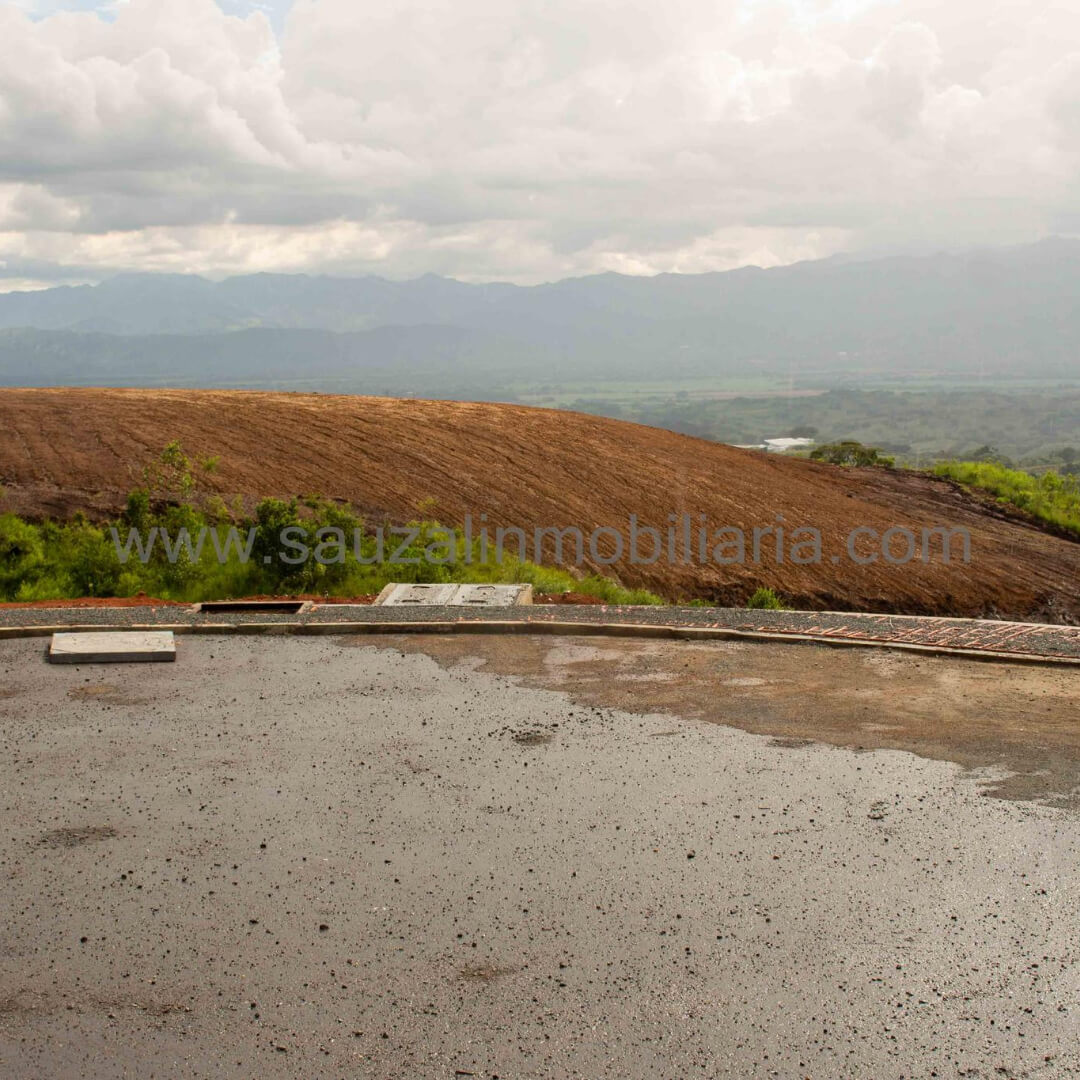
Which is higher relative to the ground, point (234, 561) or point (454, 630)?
point (234, 561)

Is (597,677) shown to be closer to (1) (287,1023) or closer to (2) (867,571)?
(1) (287,1023)

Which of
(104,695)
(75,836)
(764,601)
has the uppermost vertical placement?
(104,695)

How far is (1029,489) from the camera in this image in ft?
106

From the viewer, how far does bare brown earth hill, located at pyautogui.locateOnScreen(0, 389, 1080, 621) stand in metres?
21.8

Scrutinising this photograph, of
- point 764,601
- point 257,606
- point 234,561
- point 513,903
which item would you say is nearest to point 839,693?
point 513,903

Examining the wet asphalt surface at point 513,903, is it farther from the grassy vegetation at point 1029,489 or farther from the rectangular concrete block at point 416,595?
the grassy vegetation at point 1029,489

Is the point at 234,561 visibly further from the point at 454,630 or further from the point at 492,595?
the point at 454,630

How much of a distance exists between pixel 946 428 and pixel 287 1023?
19533cm

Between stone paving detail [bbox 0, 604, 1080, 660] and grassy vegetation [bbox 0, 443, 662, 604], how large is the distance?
2782 mm

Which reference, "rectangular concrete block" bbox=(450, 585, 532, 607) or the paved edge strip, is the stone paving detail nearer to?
the paved edge strip

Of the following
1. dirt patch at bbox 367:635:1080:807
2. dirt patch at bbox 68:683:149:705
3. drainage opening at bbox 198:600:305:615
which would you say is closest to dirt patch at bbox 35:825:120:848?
dirt patch at bbox 68:683:149:705

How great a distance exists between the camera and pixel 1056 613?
2219 cm

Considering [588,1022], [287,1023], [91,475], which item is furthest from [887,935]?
[91,475]

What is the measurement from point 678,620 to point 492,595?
111 inches
